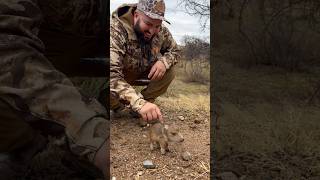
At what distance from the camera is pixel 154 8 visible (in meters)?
2.83

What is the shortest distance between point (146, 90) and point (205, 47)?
288 cm

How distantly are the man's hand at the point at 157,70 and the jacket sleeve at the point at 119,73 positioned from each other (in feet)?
0.93

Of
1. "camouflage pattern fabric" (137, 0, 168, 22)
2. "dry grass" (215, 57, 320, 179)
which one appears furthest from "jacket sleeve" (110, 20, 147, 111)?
"dry grass" (215, 57, 320, 179)

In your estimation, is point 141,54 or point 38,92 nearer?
point 38,92

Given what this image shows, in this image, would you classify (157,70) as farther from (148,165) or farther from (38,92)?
(38,92)

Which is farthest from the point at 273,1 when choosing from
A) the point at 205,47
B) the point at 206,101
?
the point at 206,101

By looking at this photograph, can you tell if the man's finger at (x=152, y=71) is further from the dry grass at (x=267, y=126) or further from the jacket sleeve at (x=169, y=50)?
the dry grass at (x=267, y=126)

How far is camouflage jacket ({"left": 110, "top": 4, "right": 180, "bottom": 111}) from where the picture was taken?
263 cm

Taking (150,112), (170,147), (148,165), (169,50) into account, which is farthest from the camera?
(169,50)

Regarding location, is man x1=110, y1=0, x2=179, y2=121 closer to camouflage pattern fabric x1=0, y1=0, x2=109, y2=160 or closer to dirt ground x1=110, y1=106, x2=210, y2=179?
dirt ground x1=110, y1=106, x2=210, y2=179

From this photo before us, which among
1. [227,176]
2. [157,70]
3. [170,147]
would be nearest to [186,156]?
[170,147]

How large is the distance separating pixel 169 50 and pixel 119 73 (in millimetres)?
746

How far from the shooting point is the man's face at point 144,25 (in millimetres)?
2930

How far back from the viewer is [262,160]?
108 inches
